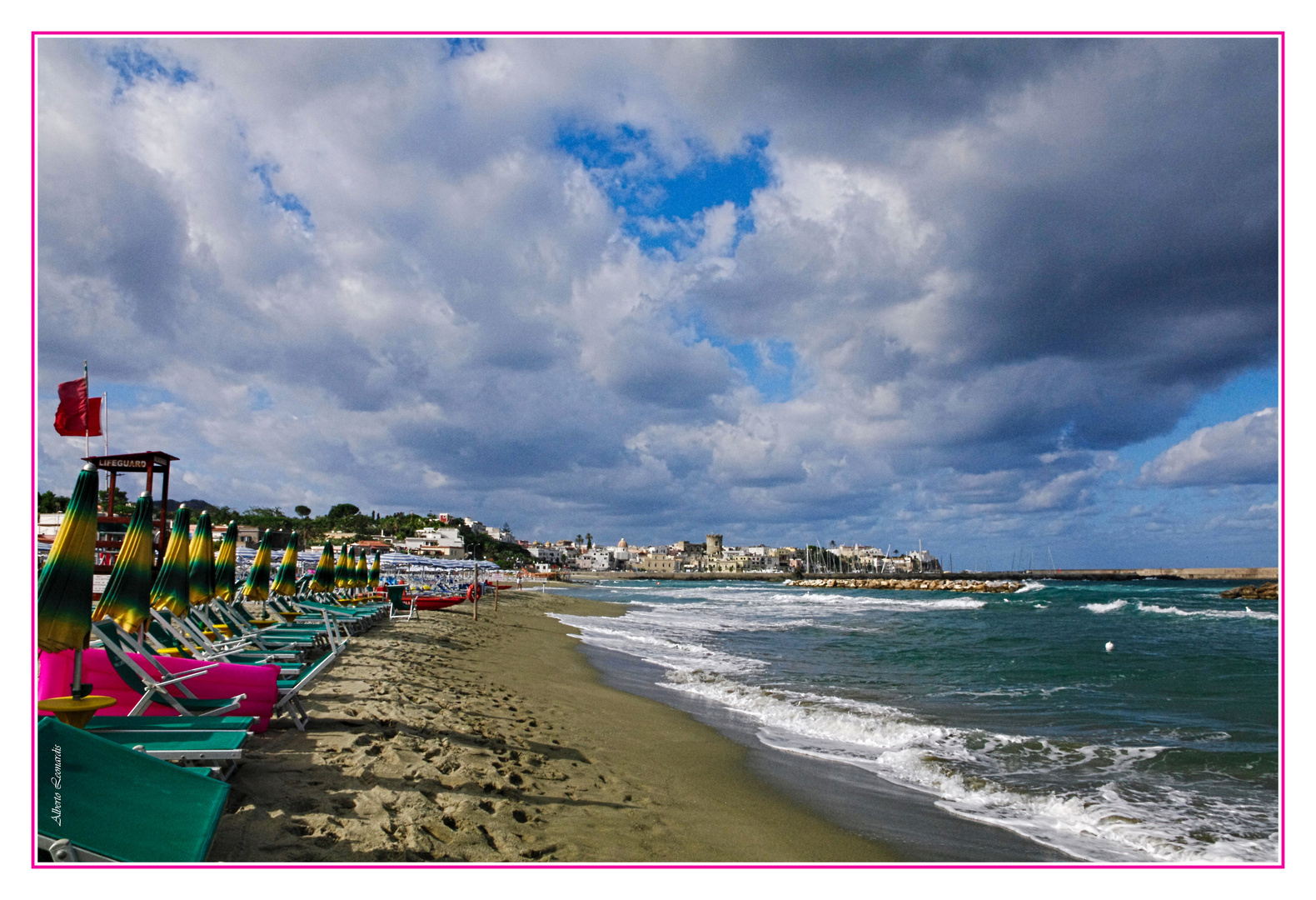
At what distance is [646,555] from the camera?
195 metres

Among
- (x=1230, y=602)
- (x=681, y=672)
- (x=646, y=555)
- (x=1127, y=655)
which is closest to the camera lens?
(x=681, y=672)

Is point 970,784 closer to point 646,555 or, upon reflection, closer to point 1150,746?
point 1150,746

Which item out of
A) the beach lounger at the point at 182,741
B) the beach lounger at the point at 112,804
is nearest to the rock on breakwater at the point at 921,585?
the beach lounger at the point at 182,741

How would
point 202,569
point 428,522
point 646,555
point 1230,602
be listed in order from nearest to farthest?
point 202,569, point 1230,602, point 428,522, point 646,555

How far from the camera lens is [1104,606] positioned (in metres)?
44.9

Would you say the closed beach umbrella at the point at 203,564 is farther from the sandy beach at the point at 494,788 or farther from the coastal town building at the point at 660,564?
the coastal town building at the point at 660,564

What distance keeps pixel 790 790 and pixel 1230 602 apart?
195 feet

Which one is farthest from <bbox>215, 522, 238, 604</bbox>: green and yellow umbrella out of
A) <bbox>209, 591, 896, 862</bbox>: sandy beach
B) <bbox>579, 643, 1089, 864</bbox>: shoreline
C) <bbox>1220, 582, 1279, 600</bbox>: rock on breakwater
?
<bbox>1220, 582, 1279, 600</bbox>: rock on breakwater

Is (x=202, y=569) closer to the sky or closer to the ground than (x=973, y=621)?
closer to the sky

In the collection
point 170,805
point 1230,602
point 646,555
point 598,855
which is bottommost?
point 646,555

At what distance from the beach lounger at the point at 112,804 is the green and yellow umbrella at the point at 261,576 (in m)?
10.9

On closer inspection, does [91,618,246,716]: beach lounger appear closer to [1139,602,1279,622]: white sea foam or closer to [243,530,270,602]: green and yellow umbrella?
[243,530,270,602]: green and yellow umbrella

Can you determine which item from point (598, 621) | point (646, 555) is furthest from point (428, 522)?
point (598, 621)

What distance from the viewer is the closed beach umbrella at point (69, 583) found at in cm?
439
